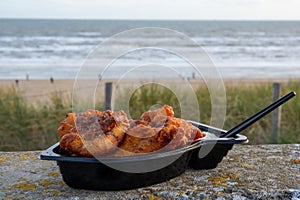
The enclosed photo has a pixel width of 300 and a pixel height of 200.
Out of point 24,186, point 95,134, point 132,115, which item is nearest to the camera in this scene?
point 95,134

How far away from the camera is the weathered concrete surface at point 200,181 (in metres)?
1.47

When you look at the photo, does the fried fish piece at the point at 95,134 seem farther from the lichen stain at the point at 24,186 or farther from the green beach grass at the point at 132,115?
the green beach grass at the point at 132,115

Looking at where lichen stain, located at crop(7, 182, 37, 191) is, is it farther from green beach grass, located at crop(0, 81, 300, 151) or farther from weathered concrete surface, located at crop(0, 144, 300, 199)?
green beach grass, located at crop(0, 81, 300, 151)

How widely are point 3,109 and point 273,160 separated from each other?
4903mm

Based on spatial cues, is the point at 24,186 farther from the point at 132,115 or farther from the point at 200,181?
the point at 132,115

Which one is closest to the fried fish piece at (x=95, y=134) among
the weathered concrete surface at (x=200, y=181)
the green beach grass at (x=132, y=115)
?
the weathered concrete surface at (x=200, y=181)

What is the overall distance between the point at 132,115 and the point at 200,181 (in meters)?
4.37

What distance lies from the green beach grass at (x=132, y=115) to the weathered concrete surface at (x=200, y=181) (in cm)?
356

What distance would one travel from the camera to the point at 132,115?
5.94 m

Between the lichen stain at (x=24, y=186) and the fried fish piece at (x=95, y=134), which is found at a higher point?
the fried fish piece at (x=95, y=134)

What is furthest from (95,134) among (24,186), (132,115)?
(132,115)

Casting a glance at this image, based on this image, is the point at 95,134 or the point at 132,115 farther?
the point at 132,115

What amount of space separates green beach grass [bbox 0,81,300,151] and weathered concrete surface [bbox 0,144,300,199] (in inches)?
140

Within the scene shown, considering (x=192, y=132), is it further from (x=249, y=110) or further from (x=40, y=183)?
(x=249, y=110)
